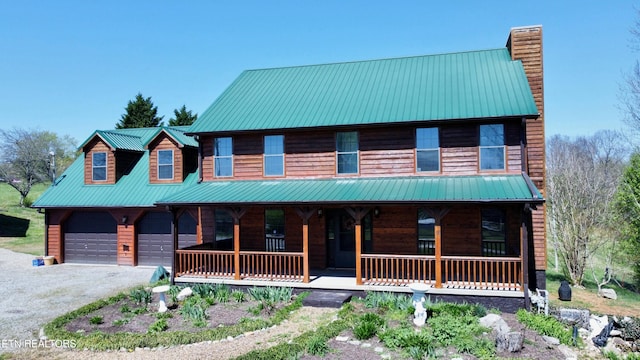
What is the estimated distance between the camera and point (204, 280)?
15.5m

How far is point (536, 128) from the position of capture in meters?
16.2

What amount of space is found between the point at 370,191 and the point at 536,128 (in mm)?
6687

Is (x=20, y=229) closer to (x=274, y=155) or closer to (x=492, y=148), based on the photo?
(x=274, y=155)

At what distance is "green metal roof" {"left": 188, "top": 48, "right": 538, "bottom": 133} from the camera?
50.7ft

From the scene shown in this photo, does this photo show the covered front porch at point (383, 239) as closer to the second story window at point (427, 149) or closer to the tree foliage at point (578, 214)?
the second story window at point (427, 149)

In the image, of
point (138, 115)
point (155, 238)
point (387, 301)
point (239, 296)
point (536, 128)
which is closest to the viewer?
point (387, 301)

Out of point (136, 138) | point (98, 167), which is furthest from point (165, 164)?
point (136, 138)

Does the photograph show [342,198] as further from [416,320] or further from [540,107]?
[540,107]

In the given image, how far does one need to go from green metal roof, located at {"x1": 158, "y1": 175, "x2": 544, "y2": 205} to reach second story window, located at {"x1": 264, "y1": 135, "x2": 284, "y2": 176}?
47 centimetres

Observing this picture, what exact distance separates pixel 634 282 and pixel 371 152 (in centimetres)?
1631

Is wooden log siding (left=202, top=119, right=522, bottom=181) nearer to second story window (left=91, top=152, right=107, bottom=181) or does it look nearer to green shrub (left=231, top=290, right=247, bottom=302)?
green shrub (left=231, top=290, right=247, bottom=302)

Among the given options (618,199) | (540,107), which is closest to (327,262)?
(540,107)

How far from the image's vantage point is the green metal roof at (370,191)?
13266 millimetres

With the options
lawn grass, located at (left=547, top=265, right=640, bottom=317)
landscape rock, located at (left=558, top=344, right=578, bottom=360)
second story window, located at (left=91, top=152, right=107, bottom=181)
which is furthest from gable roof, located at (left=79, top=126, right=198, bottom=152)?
lawn grass, located at (left=547, top=265, right=640, bottom=317)
